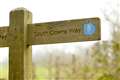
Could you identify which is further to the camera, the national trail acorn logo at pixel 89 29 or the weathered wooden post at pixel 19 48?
the weathered wooden post at pixel 19 48

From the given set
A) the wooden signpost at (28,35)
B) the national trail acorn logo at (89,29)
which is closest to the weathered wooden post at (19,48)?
the wooden signpost at (28,35)

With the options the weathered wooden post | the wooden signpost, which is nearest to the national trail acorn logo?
the wooden signpost

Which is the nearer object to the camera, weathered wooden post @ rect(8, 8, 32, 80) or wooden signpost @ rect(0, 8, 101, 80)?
wooden signpost @ rect(0, 8, 101, 80)

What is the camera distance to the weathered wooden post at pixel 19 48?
198 cm

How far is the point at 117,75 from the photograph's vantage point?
126 inches

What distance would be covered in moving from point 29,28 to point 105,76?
3.03 ft

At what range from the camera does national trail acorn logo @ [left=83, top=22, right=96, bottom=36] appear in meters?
1.83

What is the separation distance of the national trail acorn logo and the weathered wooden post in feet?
1.28

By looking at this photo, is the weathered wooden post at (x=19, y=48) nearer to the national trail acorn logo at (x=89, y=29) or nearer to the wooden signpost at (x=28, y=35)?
the wooden signpost at (x=28, y=35)

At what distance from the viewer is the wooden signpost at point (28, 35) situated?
6.15 ft

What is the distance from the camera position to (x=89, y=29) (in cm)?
185

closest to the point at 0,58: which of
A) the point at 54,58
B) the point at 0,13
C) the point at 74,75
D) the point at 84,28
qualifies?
the point at 0,13

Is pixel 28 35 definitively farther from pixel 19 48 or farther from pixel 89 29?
pixel 89 29

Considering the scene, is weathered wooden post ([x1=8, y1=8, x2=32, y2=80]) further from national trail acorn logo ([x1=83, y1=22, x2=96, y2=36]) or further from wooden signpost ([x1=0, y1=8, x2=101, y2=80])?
national trail acorn logo ([x1=83, y1=22, x2=96, y2=36])
